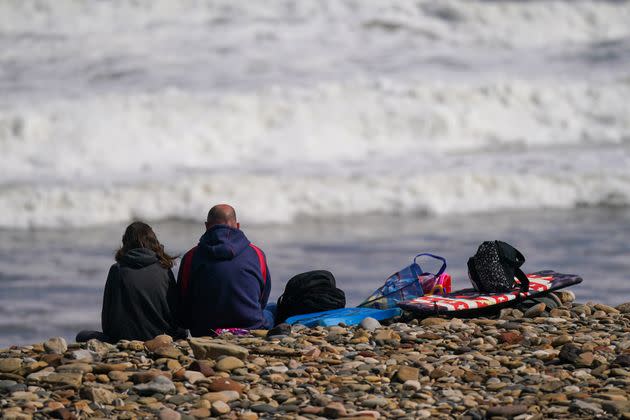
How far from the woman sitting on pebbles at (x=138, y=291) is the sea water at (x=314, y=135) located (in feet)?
6.55

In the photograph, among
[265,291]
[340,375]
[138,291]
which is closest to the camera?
[340,375]

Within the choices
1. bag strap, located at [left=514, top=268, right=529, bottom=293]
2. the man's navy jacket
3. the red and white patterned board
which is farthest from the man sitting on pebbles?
bag strap, located at [left=514, top=268, right=529, bottom=293]

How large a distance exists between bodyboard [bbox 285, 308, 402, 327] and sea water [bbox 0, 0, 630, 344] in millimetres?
2281

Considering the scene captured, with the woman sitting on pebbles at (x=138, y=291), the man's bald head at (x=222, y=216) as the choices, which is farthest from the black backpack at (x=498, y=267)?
the woman sitting on pebbles at (x=138, y=291)

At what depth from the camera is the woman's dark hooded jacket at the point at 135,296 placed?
6000 mm

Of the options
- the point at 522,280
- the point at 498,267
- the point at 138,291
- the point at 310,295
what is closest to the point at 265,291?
the point at 310,295

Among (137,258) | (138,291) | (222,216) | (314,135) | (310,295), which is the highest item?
(314,135)

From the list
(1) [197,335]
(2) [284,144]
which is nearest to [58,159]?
(2) [284,144]

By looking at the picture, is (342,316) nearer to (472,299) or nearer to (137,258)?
(472,299)

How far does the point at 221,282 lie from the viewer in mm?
6082

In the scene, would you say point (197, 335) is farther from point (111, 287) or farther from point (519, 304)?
point (519, 304)

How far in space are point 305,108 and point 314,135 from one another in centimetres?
75

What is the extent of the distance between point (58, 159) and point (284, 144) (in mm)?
3748

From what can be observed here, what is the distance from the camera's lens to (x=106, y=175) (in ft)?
53.1
